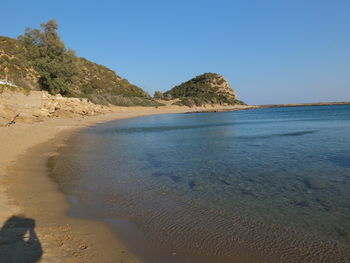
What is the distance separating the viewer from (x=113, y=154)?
12.9 m

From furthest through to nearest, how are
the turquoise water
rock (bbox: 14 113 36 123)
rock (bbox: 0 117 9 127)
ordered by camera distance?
1. rock (bbox: 14 113 36 123)
2. rock (bbox: 0 117 9 127)
3. the turquoise water

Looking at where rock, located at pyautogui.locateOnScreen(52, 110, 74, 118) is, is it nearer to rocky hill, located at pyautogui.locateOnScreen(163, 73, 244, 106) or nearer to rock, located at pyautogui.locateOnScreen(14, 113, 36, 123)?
rock, located at pyautogui.locateOnScreen(14, 113, 36, 123)

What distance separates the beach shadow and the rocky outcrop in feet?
48.5

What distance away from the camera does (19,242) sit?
405cm

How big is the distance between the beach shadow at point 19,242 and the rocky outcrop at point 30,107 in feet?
48.5

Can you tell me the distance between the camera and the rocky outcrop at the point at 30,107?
63.2 ft

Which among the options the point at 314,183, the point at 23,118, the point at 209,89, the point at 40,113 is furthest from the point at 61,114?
the point at 209,89

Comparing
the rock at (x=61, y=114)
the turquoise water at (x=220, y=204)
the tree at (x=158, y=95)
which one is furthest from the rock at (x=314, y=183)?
the tree at (x=158, y=95)

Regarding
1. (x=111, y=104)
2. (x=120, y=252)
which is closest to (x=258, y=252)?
(x=120, y=252)

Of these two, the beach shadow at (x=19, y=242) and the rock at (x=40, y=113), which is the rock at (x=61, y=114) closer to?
the rock at (x=40, y=113)

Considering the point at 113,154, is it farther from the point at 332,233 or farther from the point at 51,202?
the point at 332,233

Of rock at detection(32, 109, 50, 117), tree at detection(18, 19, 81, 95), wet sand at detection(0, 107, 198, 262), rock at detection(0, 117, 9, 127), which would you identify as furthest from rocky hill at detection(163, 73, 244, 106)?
wet sand at detection(0, 107, 198, 262)

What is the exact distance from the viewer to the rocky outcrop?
1927 cm

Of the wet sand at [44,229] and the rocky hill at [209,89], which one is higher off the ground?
the rocky hill at [209,89]
